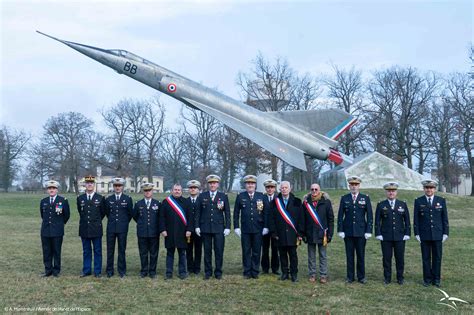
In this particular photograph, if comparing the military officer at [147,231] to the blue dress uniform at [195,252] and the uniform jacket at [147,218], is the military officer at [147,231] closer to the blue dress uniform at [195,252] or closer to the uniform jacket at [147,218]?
the uniform jacket at [147,218]

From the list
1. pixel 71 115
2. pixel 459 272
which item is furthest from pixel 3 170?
pixel 459 272

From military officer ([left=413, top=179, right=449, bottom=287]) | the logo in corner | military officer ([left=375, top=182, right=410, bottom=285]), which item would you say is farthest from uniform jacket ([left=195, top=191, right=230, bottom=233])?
the logo in corner

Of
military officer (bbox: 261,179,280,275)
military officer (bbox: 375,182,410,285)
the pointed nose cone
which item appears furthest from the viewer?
the pointed nose cone

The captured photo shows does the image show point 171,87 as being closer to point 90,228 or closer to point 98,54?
point 98,54

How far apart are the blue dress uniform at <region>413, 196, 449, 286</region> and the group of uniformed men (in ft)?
0.05

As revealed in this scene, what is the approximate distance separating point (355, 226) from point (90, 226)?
4.21m

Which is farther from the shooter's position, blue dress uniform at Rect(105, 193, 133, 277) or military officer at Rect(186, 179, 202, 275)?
military officer at Rect(186, 179, 202, 275)

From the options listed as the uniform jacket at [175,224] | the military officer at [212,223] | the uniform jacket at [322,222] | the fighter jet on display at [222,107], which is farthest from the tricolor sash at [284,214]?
the fighter jet on display at [222,107]

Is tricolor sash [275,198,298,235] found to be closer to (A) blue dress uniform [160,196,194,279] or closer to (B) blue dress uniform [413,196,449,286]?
(A) blue dress uniform [160,196,194,279]

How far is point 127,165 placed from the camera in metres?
40.5

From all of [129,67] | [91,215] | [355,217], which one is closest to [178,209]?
[91,215]

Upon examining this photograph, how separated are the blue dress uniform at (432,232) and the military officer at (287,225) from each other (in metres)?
1.84

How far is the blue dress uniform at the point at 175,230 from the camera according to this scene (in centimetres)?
706

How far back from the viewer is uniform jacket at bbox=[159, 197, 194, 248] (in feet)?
23.2
